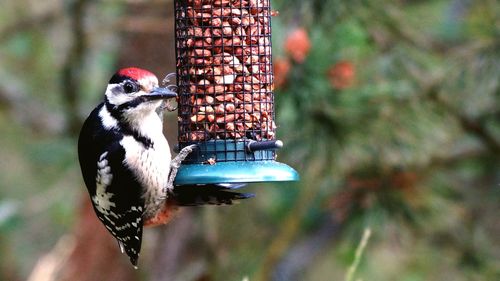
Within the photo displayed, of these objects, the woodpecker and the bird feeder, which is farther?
the bird feeder

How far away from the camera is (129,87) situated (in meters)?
4.70

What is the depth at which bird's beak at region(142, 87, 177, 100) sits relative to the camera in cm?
453

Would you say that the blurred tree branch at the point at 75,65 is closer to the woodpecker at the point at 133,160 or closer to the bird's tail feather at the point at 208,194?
the woodpecker at the point at 133,160

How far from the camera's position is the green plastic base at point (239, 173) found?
→ 441 cm

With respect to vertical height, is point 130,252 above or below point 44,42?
below

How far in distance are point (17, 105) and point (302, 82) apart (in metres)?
2.74

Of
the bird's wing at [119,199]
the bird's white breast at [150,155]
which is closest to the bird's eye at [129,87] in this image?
the bird's white breast at [150,155]

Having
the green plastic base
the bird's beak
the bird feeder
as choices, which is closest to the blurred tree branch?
the bird feeder

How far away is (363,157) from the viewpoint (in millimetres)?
6645

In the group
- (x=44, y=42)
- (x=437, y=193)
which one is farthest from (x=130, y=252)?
(x=44, y=42)

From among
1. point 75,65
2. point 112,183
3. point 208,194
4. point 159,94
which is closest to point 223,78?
point 159,94

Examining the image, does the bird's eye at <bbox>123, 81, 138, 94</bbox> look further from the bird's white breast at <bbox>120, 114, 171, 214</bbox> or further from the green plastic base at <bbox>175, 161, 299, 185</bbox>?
the green plastic base at <bbox>175, 161, 299, 185</bbox>

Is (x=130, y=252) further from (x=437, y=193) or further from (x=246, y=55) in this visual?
(x=437, y=193)

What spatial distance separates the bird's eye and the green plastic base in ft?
1.38
